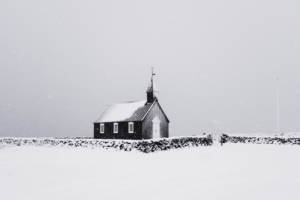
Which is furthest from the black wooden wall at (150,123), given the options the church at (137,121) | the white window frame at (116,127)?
the white window frame at (116,127)

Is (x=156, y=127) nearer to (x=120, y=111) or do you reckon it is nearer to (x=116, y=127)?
(x=116, y=127)

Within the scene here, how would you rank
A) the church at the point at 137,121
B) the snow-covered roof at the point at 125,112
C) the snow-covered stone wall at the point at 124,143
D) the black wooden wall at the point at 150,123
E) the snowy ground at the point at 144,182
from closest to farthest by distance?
the snowy ground at the point at 144,182
the snow-covered stone wall at the point at 124,143
the black wooden wall at the point at 150,123
the church at the point at 137,121
the snow-covered roof at the point at 125,112

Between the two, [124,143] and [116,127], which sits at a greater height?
[116,127]

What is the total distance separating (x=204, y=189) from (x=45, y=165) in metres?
12.6

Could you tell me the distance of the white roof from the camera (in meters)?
48.6

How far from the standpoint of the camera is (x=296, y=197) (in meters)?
13.0

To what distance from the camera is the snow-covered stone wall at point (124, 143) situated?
33.9m

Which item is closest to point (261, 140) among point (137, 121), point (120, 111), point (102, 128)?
point (137, 121)

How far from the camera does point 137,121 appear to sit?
4562 cm

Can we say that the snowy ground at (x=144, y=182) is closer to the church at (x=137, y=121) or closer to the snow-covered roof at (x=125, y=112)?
the church at (x=137, y=121)

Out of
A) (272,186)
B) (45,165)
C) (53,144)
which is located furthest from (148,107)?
(272,186)

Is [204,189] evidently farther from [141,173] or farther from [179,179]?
[141,173]

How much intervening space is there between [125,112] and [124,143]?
15301mm

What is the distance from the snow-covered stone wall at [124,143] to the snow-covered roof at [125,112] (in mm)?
7259
